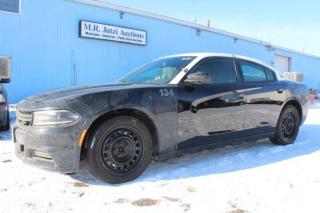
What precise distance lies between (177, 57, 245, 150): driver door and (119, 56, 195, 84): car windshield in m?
0.20

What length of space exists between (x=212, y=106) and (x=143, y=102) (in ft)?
3.73

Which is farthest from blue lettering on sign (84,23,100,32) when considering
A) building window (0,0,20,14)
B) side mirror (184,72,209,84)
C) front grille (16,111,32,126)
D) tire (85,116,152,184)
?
tire (85,116,152,184)

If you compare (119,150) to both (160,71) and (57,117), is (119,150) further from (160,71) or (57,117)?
(160,71)

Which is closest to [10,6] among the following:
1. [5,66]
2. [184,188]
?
[5,66]

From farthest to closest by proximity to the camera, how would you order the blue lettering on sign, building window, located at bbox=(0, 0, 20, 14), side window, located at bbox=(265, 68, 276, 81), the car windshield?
the blue lettering on sign → building window, located at bbox=(0, 0, 20, 14) → side window, located at bbox=(265, 68, 276, 81) → the car windshield

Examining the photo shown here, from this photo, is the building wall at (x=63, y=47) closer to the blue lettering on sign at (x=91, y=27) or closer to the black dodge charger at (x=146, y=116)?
the blue lettering on sign at (x=91, y=27)

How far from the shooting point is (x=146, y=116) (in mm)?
4512

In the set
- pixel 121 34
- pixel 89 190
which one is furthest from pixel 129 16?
pixel 89 190

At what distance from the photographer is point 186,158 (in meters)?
5.55

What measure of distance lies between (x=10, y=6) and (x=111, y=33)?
4.14m

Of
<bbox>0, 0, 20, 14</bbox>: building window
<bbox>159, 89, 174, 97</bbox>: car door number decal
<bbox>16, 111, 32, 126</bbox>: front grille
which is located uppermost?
<bbox>0, 0, 20, 14</bbox>: building window

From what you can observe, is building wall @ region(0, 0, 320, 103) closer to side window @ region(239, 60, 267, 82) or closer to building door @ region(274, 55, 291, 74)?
side window @ region(239, 60, 267, 82)

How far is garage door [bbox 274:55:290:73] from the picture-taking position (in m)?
30.0

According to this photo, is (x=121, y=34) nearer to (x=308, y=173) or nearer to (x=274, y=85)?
(x=274, y=85)
